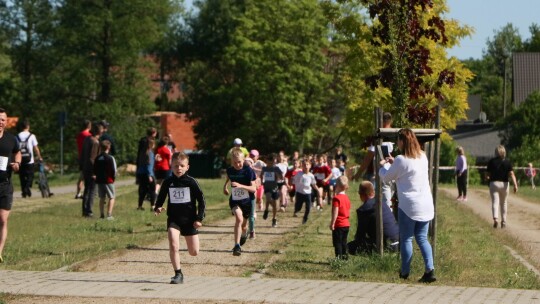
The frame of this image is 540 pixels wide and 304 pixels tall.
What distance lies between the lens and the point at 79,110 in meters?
67.1

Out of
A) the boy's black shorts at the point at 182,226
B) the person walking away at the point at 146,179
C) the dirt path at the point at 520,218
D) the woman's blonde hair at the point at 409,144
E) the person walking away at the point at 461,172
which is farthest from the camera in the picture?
the person walking away at the point at 461,172

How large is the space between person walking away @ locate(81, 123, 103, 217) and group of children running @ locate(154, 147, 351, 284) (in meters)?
3.48

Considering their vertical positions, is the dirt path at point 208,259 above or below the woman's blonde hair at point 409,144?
below

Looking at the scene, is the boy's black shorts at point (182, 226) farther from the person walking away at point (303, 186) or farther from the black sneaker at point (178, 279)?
the person walking away at point (303, 186)

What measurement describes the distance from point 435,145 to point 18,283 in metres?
6.32

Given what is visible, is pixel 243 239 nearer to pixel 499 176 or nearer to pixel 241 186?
pixel 241 186

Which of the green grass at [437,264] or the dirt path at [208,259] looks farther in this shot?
the dirt path at [208,259]

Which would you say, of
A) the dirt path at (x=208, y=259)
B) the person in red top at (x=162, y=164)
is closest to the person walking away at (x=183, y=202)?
the dirt path at (x=208, y=259)

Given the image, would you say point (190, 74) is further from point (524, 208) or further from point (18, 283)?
point (18, 283)

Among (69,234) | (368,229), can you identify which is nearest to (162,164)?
(69,234)

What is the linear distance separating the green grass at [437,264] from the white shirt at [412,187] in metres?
0.80

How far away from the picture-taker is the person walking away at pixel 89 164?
Answer: 23.6 m

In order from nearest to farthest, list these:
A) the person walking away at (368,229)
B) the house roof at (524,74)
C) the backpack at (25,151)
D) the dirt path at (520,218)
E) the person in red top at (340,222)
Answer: the person in red top at (340,222) < the person walking away at (368,229) < the dirt path at (520,218) < the backpack at (25,151) < the house roof at (524,74)

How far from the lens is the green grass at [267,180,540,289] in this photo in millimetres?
13445
